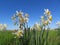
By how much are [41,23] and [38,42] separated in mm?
376

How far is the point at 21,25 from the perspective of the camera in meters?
3.07

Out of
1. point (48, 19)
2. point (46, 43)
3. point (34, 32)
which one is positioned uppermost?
point (48, 19)

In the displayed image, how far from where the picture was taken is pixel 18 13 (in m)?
3.10

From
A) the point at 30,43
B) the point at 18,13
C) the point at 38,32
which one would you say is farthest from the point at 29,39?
the point at 18,13

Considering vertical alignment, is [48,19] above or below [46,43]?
above

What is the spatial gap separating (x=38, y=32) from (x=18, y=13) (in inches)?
24.6

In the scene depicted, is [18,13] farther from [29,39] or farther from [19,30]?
[29,39]

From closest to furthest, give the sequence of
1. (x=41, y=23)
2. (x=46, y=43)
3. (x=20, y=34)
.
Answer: (x=20, y=34) < (x=41, y=23) < (x=46, y=43)

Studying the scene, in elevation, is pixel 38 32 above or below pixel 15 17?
below

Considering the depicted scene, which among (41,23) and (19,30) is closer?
(19,30)

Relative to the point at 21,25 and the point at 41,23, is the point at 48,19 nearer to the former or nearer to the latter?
the point at 41,23

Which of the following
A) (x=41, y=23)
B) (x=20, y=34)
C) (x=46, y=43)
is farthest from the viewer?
(x=46, y=43)

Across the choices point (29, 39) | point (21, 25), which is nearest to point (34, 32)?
point (29, 39)

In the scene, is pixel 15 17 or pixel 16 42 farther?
pixel 16 42
